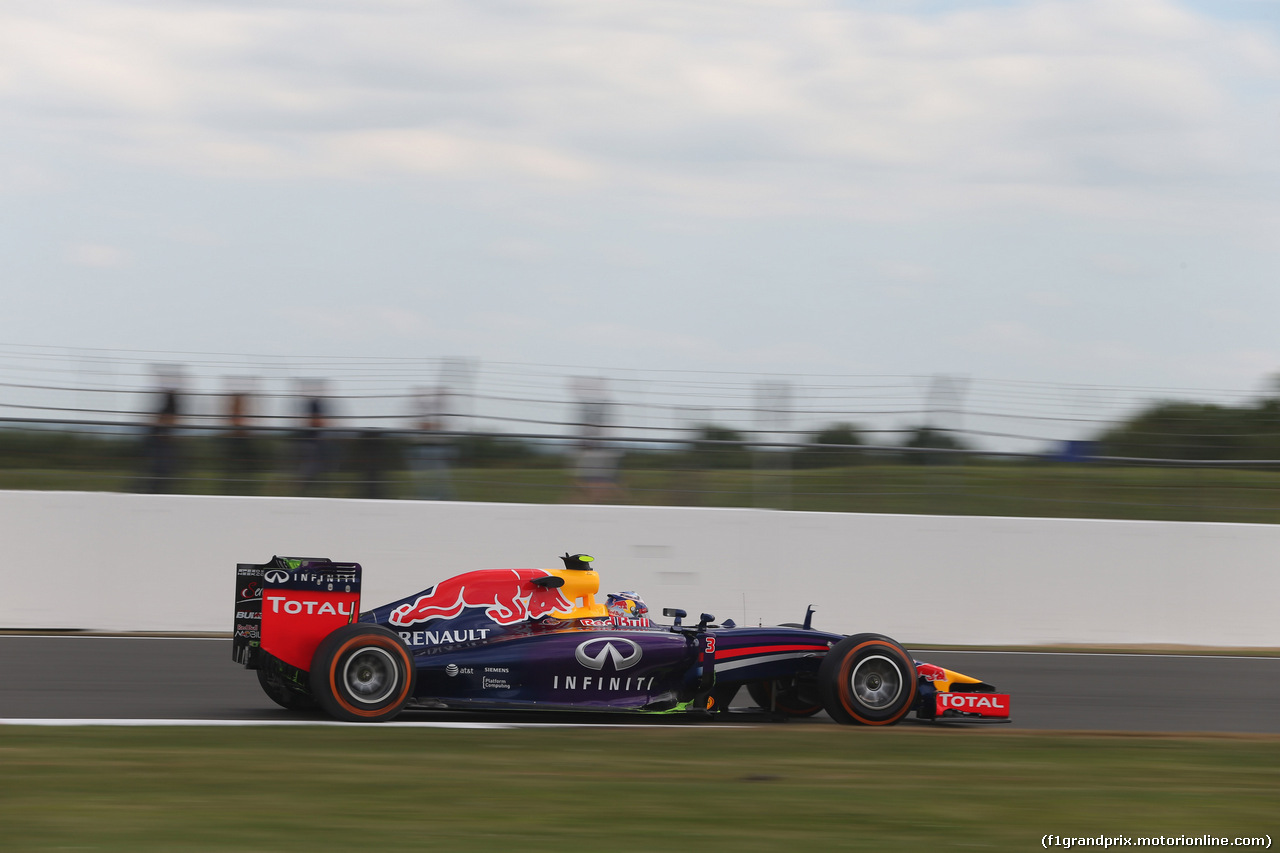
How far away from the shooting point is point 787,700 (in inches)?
338

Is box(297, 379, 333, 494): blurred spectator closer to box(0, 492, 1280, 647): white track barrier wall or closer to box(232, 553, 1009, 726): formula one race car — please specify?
box(0, 492, 1280, 647): white track barrier wall

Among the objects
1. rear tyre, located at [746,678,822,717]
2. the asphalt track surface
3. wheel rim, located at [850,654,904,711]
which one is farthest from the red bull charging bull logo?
wheel rim, located at [850,654,904,711]

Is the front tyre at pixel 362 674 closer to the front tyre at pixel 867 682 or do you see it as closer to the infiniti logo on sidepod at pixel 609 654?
the infiniti logo on sidepod at pixel 609 654

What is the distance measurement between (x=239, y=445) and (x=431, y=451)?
1.82 metres

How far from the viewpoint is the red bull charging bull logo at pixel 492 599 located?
313 inches

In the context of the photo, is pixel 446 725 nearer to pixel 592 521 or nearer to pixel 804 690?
pixel 804 690

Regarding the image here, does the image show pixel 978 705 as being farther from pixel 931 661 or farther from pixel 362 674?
pixel 931 661

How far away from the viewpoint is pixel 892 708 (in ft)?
26.6

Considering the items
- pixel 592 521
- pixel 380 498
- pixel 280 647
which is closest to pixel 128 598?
pixel 380 498

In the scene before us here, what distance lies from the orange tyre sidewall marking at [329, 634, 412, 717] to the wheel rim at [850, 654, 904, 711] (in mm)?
2588

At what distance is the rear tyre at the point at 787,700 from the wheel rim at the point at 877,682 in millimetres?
483

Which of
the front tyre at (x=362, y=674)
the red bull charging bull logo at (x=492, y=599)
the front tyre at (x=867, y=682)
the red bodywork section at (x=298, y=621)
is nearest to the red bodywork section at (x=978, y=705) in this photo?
the front tyre at (x=867, y=682)

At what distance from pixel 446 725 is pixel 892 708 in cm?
260

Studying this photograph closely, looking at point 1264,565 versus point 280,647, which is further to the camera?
point 1264,565
